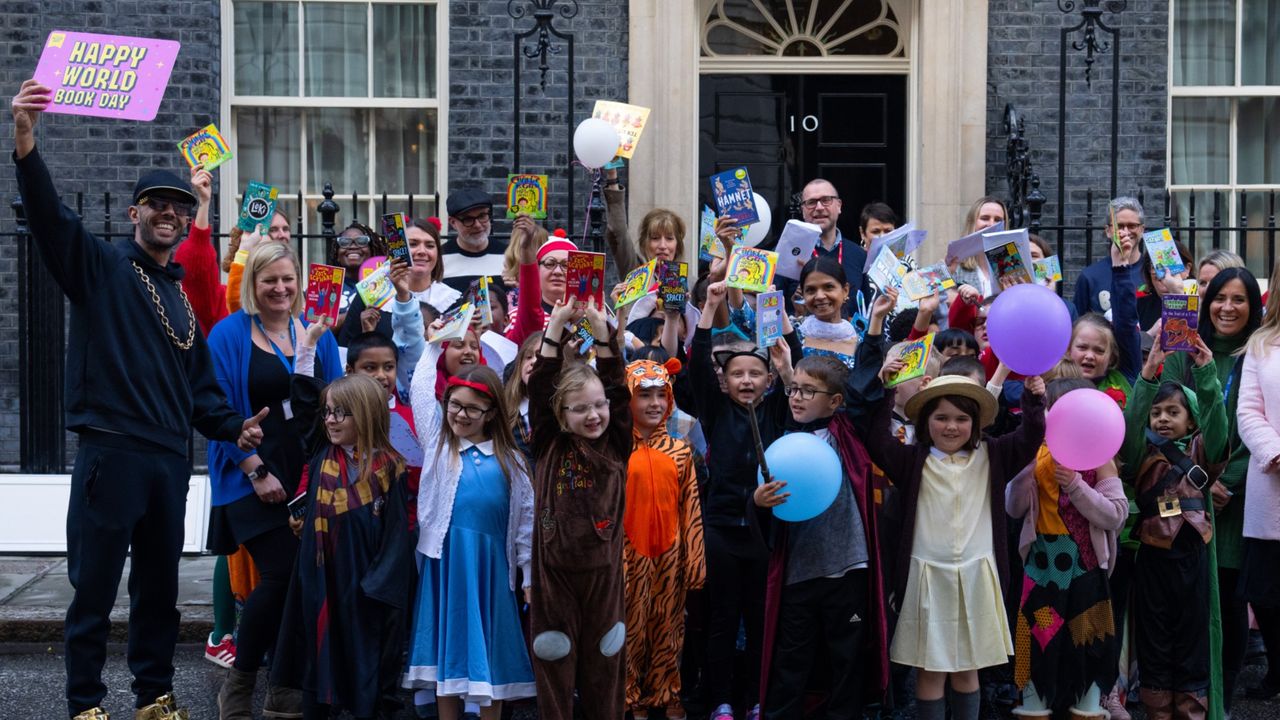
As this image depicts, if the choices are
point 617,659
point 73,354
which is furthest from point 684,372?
point 73,354

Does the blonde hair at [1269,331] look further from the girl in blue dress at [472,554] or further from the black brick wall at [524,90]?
the black brick wall at [524,90]

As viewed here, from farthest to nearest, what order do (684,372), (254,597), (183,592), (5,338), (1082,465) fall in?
(5,338) → (183,592) → (684,372) → (254,597) → (1082,465)

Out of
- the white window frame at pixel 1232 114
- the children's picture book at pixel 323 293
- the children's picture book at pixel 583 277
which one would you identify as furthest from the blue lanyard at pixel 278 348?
the white window frame at pixel 1232 114

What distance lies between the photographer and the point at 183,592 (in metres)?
7.69

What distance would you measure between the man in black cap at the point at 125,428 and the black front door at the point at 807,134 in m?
5.15

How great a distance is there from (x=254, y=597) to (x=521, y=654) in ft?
3.45

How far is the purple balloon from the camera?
5.52 meters

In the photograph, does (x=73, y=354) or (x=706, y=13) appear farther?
(x=706, y=13)

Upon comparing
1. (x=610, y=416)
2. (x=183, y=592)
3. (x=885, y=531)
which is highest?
(x=610, y=416)

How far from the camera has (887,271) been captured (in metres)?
6.14

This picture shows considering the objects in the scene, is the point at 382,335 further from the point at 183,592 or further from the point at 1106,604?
the point at 1106,604

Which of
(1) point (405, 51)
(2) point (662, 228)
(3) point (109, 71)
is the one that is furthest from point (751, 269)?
(1) point (405, 51)

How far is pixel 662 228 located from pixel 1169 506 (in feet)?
8.59

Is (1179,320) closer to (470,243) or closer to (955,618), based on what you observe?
(955,618)
